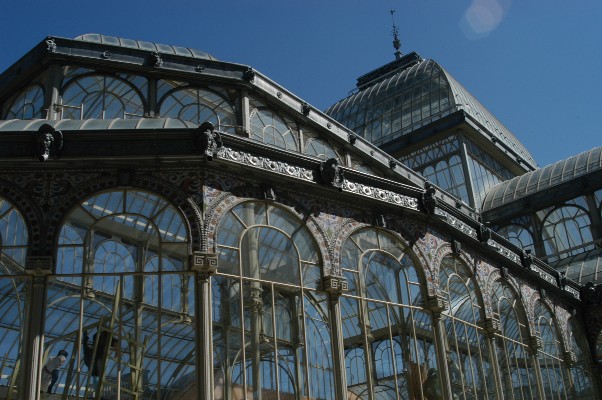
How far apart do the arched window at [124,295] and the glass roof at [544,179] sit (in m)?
28.5

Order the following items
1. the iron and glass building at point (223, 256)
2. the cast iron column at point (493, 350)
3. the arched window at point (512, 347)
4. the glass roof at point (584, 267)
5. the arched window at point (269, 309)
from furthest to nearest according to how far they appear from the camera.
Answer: the glass roof at point (584, 267) → the arched window at point (512, 347) → the cast iron column at point (493, 350) → the arched window at point (269, 309) → the iron and glass building at point (223, 256)

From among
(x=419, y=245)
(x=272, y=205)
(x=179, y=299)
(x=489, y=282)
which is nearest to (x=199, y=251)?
(x=179, y=299)

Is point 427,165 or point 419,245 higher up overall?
point 427,165

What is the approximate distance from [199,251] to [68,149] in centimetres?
414

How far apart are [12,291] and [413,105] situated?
3238cm

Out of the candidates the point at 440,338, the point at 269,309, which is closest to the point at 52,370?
the point at 269,309

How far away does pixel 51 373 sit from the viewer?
57.3 feet

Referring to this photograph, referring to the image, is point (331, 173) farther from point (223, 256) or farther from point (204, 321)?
point (204, 321)

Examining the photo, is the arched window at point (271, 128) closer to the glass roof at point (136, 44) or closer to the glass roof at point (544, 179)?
the glass roof at point (136, 44)

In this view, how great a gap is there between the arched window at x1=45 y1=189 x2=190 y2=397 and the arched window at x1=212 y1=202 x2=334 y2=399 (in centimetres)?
100

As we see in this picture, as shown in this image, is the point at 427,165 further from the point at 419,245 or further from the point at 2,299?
the point at 2,299

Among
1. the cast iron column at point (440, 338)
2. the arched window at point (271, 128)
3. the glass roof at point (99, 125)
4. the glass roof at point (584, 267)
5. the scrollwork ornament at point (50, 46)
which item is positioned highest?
the scrollwork ornament at point (50, 46)

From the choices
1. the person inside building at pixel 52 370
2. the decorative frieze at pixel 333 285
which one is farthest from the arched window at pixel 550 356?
the person inside building at pixel 52 370

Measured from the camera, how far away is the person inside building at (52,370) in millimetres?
17375
